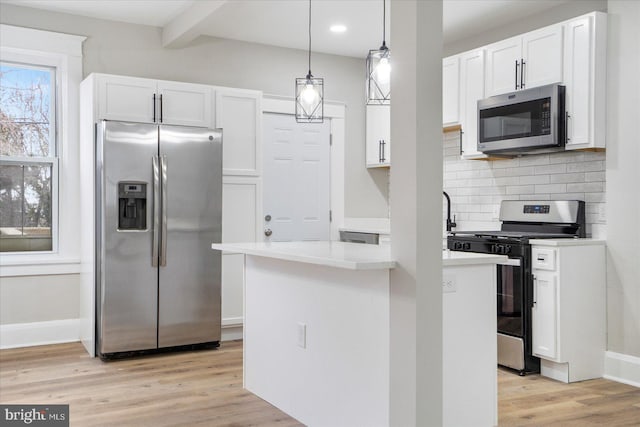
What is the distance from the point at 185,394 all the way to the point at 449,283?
1717 mm

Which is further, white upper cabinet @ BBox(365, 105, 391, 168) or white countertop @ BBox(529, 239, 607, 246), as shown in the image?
white upper cabinet @ BBox(365, 105, 391, 168)

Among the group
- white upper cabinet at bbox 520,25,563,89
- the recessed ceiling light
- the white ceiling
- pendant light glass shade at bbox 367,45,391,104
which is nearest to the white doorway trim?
the white ceiling

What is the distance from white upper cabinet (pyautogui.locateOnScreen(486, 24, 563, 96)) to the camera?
4227mm

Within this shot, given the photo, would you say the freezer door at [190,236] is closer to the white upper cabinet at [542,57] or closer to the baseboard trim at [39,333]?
the baseboard trim at [39,333]

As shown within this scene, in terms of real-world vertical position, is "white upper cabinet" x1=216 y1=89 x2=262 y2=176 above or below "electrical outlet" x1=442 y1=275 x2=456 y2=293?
above

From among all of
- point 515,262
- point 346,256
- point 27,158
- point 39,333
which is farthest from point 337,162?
point 346,256

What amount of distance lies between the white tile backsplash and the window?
10.9 feet

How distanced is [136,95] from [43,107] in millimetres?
826

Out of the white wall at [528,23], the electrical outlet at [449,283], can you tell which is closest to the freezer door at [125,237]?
the electrical outlet at [449,283]

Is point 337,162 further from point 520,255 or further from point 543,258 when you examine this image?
point 543,258

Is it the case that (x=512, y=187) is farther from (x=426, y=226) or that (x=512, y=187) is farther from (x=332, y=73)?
(x=426, y=226)

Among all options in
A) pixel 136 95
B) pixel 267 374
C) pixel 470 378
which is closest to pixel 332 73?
pixel 136 95

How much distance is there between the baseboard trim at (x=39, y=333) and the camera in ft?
15.4

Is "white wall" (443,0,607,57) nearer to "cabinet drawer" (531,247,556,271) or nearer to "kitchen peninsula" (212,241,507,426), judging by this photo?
"cabinet drawer" (531,247,556,271)
